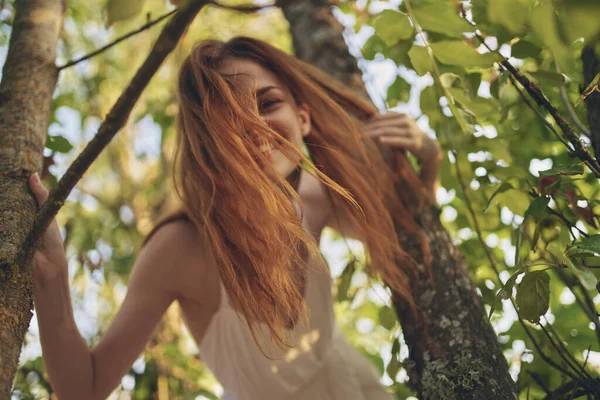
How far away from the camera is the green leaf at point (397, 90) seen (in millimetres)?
2109

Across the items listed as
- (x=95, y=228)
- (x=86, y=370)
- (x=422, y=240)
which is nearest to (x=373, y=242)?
(x=422, y=240)

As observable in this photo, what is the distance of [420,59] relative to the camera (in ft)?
4.38

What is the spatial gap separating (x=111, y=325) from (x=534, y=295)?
3.96 feet

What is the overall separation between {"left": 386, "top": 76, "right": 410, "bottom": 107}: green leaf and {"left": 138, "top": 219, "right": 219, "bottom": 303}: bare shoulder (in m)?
0.89

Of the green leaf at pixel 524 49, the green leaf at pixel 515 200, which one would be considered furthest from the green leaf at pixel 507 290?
the green leaf at pixel 524 49

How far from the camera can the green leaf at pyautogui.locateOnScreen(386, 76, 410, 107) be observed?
2109 millimetres

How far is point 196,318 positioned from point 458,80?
1.21 metres

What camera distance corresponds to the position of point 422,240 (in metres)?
1.70

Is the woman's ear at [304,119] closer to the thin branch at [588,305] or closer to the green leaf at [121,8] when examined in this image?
the thin branch at [588,305]

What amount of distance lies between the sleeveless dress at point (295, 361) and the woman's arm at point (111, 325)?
0.78 ft

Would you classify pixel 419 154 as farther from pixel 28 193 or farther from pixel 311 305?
pixel 28 193

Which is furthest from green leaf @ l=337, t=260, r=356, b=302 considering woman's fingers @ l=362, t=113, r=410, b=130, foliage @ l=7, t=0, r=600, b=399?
woman's fingers @ l=362, t=113, r=410, b=130

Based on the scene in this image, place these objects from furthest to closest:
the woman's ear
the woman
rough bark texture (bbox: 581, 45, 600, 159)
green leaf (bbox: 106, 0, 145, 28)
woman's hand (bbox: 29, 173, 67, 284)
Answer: the woman's ear, the woman, rough bark texture (bbox: 581, 45, 600, 159), woman's hand (bbox: 29, 173, 67, 284), green leaf (bbox: 106, 0, 145, 28)

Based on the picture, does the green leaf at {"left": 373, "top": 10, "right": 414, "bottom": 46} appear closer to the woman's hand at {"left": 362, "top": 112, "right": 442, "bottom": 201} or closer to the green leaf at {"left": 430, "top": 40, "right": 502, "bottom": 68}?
the green leaf at {"left": 430, "top": 40, "right": 502, "bottom": 68}
